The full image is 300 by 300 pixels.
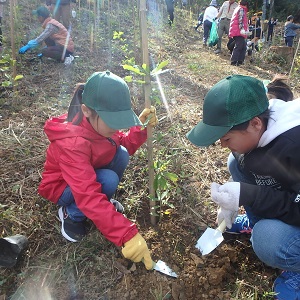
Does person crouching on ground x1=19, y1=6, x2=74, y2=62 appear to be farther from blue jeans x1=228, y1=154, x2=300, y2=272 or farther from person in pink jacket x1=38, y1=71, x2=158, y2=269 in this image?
blue jeans x1=228, y1=154, x2=300, y2=272

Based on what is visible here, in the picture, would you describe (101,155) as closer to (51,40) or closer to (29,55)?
(29,55)

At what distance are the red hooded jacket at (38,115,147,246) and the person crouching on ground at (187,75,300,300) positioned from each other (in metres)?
0.49

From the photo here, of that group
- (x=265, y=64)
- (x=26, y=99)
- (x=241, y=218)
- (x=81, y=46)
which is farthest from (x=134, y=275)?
(x=265, y=64)

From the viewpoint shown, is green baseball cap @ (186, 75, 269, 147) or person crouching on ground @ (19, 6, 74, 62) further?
person crouching on ground @ (19, 6, 74, 62)

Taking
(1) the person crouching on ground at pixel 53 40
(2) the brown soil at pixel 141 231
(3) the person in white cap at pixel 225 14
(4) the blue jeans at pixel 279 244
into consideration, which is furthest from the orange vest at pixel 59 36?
(4) the blue jeans at pixel 279 244

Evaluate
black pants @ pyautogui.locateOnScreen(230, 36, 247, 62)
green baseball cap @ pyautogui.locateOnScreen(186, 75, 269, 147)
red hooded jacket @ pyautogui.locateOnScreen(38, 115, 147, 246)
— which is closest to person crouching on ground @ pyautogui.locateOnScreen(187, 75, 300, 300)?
green baseball cap @ pyautogui.locateOnScreen(186, 75, 269, 147)

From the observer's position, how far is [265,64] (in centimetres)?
635

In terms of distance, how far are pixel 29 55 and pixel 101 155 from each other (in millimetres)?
3663

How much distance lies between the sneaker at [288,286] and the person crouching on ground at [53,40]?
13.8ft

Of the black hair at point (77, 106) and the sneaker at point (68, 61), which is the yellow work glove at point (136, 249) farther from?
the sneaker at point (68, 61)

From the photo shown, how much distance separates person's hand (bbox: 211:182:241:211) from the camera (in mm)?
1278

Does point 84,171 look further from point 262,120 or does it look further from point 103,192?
point 262,120

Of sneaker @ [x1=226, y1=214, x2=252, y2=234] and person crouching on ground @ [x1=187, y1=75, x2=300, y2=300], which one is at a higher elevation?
person crouching on ground @ [x1=187, y1=75, x2=300, y2=300]

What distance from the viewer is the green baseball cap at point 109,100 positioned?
1374 millimetres
